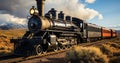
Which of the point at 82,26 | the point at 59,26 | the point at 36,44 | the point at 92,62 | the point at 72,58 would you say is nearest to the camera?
the point at 92,62

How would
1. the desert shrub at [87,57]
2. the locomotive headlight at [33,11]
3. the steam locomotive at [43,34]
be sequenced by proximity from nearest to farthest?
1. the desert shrub at [87,57]
2. the steam locomotive at [43,34]
3. the locomotive headlight at [33,11]

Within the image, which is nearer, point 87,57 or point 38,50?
point 87,57

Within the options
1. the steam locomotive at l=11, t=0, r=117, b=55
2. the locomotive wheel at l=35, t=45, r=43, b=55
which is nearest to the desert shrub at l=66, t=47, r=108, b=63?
the locomotive wheel at l=35, t=45, r=43, b=55

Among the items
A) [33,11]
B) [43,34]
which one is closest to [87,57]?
[43,34]

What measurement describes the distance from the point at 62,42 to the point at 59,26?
186 cm

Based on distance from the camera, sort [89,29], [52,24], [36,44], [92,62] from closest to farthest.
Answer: [92,62]
[36,44]
[52,24]
[89,29]

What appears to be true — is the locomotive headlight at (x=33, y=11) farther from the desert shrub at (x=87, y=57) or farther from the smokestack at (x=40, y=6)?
the desert shrub at (x=87, y=57)

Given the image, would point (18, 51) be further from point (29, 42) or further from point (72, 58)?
point (72, 58)

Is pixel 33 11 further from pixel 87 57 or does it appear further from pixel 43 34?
pixel 87 57

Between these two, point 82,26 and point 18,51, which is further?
point 82,26

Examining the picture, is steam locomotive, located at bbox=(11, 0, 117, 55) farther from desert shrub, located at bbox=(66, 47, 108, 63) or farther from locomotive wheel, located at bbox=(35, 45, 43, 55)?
desert shrub, located at bbox=(66, 47, 108, 63)

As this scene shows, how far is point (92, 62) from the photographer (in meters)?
11.0

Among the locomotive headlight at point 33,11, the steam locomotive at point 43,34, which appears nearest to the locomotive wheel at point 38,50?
the steam locomotive at point 43,34

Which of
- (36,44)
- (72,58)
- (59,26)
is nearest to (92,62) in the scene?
(72,58)
